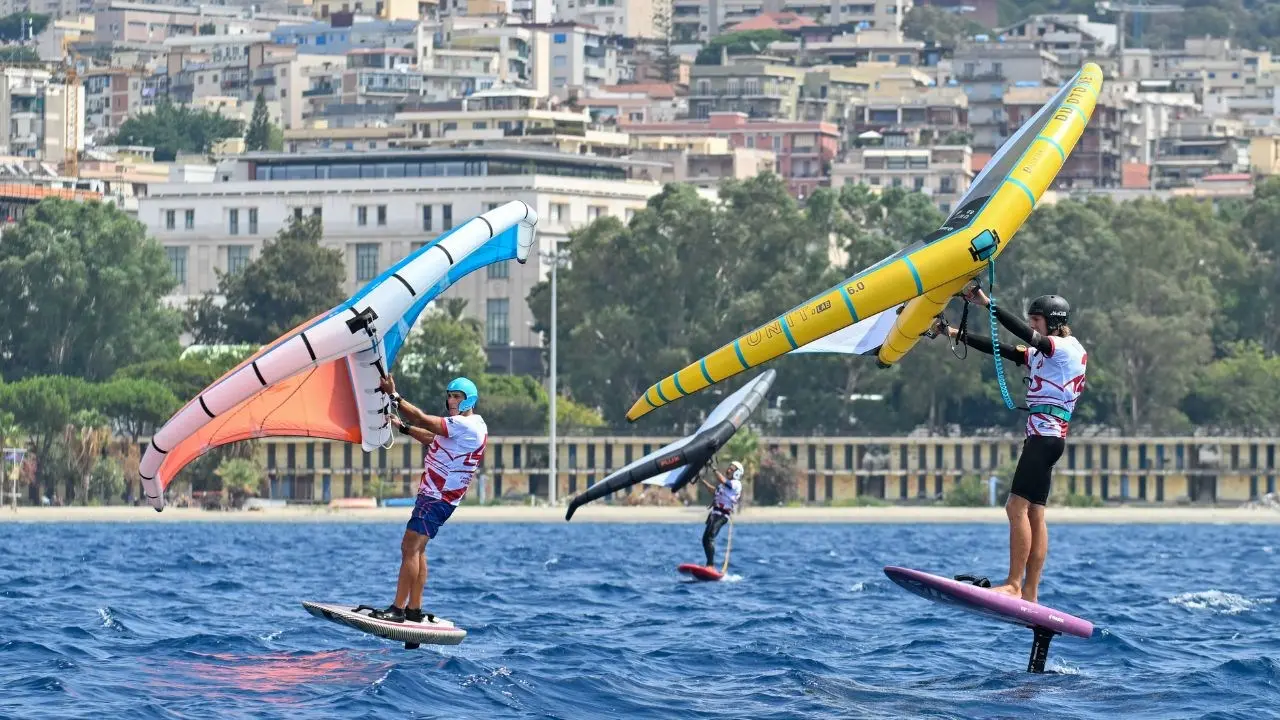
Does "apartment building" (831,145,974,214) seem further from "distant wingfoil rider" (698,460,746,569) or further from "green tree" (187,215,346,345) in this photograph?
"distant wingfoil rider" (698,460,746,569)

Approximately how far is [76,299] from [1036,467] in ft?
331

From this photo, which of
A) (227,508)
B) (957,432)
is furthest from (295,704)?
(957,432)

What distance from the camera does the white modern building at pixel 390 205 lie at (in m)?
146

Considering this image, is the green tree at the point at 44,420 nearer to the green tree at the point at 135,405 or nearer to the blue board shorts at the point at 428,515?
the green tree at the point at 135,405

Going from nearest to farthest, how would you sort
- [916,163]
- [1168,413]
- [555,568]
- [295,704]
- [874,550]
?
[295,704] < [555,568] < [874,550] < [1168,413] < [916,163]

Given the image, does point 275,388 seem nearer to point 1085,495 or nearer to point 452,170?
point 1085,495

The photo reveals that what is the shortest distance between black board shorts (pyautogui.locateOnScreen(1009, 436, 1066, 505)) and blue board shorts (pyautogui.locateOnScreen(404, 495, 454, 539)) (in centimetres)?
518

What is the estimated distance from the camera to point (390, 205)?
15275 centimetres

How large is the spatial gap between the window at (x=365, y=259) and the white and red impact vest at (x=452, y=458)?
126 metres

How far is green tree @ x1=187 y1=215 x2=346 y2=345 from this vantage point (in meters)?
134

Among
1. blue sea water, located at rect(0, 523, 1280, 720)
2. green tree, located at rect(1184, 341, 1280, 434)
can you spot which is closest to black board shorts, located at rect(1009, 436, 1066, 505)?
blue sea water, located at rect(0, 523, 1280, 720)

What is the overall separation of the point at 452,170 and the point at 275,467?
137 ft

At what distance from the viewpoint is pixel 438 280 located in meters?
26.6

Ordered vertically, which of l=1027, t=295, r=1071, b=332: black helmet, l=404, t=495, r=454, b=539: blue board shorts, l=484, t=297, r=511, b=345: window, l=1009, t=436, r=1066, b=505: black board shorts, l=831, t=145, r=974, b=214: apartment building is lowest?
l=404, t=495, r=454, b=539: blue board shorts
